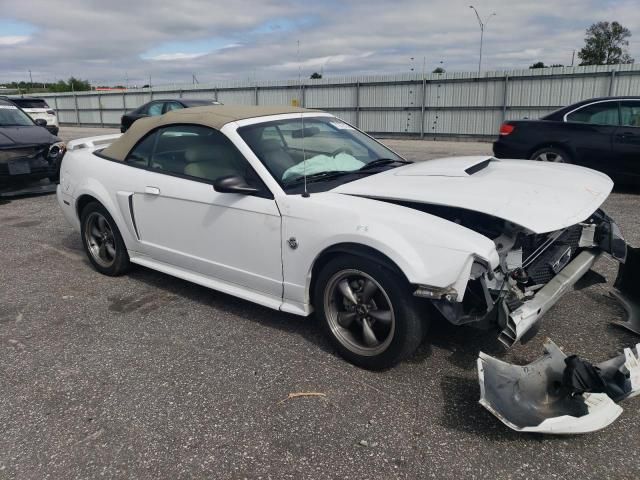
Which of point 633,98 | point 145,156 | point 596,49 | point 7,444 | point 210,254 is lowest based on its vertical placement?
point 7,444

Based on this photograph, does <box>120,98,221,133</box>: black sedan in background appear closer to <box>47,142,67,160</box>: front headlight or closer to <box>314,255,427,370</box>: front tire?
<box>47,142,67,160</box>: front headlight

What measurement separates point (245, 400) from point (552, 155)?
25.2ft

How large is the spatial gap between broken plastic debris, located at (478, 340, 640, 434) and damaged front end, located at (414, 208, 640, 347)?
20 centimetres

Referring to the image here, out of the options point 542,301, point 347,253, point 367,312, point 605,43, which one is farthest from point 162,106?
point 605,43

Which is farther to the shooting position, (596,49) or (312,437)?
(596,49)

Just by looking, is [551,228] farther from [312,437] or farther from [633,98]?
[633,98]

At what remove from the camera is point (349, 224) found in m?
2.99

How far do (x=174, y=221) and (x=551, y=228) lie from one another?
268 centimetres

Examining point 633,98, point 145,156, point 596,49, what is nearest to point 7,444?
point 145,156

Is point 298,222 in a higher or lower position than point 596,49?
lower

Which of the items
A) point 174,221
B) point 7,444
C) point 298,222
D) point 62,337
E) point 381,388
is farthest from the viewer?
point 174,221

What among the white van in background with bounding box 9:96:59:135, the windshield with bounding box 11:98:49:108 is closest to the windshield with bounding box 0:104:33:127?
the white van in background with bounding box 9:96:59:135

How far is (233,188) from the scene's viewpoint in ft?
11.0

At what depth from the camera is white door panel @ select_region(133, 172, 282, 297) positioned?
11.2 feet
